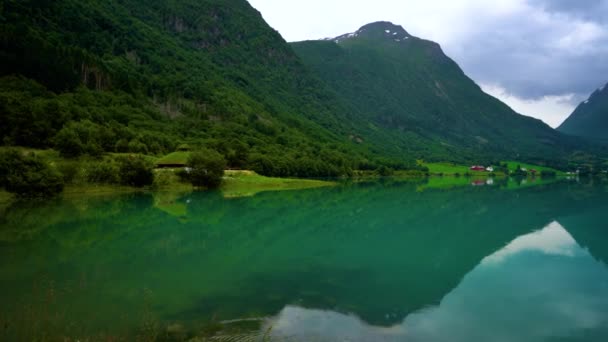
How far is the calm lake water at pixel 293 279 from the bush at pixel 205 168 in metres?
39.3

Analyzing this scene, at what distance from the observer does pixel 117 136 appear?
3652 inches

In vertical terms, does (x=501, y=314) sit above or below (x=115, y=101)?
below

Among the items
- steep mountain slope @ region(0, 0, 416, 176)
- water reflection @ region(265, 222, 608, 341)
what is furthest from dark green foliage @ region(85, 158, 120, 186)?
water reflection @ region(265, 222, 608, 341)

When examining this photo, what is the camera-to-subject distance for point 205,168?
84438mm

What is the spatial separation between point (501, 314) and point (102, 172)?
226 feet

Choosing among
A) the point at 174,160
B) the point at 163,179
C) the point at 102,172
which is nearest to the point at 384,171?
the point at 174,160

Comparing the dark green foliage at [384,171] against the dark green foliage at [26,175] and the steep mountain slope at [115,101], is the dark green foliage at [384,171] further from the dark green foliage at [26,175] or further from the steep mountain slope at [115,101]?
the dark green foliage at [26,175]

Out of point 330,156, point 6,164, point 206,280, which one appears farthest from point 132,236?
point 330,156

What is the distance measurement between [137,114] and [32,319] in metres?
123

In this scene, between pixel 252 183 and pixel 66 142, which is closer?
pixel 66 142

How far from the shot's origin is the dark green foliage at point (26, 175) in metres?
53.2

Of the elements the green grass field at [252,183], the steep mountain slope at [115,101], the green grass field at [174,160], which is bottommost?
the green grass field at [252,183]

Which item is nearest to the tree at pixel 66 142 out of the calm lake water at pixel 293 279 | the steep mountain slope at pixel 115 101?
the steep mountain slope at pixel 115 101

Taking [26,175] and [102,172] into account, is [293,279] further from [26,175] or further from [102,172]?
[102,172]
